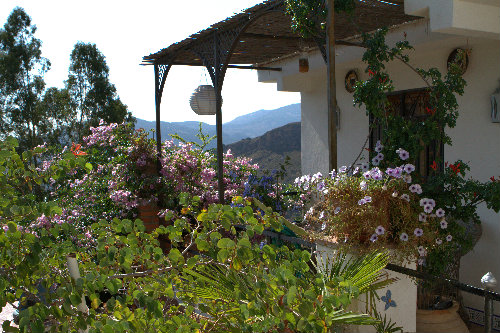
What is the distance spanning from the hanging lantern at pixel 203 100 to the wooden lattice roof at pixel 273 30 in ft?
1.61

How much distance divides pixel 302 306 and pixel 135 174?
521 centimetres

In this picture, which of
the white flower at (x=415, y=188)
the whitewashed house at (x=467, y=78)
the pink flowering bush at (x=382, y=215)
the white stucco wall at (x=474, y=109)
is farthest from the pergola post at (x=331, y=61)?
the white stucco wall at (x=474, y=109)

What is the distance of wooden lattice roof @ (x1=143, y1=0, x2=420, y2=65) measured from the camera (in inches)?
171

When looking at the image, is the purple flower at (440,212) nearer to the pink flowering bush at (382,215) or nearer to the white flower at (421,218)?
the pink flowering bush at (382,215)

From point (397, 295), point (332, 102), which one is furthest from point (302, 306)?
point (332, 102)

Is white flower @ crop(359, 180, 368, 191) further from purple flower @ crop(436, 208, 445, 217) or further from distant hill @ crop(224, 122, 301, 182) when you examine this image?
distant hill @ crop(224, 122, 301, 182)

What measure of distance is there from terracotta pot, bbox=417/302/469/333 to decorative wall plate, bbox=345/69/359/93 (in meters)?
3.49

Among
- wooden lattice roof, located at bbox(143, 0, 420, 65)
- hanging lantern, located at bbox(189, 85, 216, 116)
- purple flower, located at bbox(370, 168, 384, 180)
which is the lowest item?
purple flower, located at bbox(370, 168, 384, 180)

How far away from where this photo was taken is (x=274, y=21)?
4938 mm

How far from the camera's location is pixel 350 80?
21.2 feet

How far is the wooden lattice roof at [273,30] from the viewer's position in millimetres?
4352

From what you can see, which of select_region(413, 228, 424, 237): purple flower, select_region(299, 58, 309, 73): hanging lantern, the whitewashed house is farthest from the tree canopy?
select_region(413, 228, 424, 237): purple flower

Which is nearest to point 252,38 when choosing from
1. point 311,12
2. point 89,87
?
point 311,12

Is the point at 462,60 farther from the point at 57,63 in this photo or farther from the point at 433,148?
the point at 57,63
